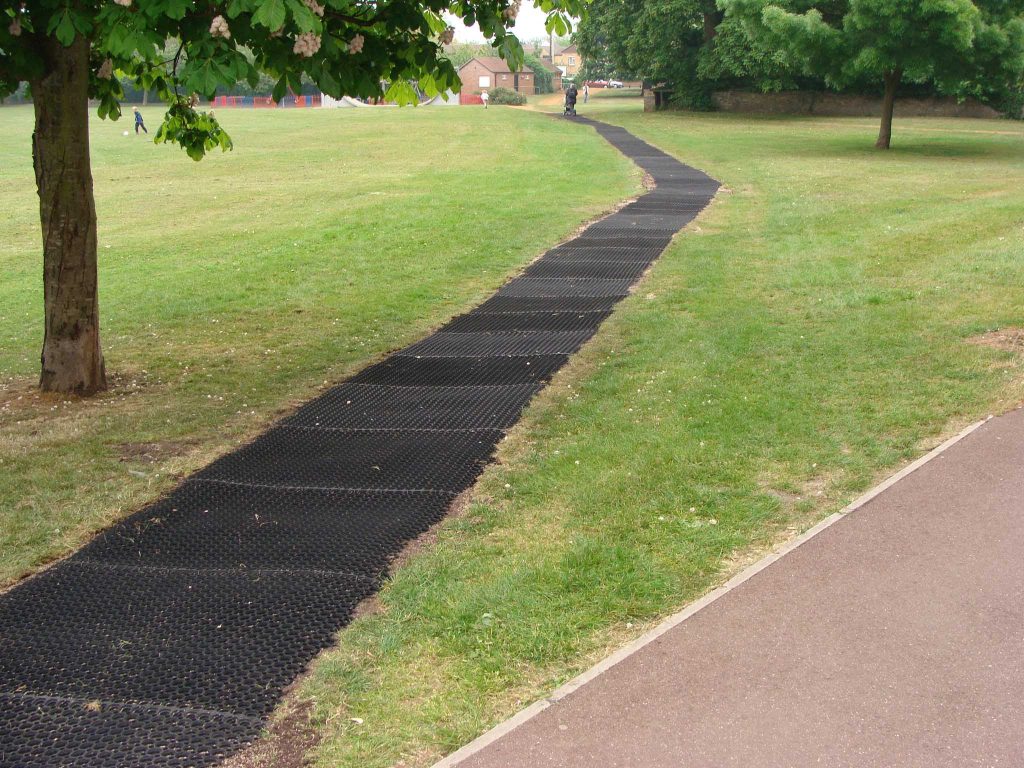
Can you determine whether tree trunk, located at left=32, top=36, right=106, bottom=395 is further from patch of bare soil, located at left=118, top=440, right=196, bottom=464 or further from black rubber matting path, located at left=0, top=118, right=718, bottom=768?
black rubber matting path, located at left=0, top=118, right=718, bottom=768

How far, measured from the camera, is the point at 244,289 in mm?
13062

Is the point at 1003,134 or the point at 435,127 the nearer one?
the point at 1003,134

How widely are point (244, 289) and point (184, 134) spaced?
11.5 ft

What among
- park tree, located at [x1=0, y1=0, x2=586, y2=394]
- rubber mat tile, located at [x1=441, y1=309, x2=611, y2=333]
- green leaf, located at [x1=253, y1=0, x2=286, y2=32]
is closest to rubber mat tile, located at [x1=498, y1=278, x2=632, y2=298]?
rubber mat tile, located at [x1=441, y1=309, x2=611, y2=333]

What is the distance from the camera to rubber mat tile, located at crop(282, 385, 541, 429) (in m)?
7.49

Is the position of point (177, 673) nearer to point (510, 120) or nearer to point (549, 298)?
point (549, 298)

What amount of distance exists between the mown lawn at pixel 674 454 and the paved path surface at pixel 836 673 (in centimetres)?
27

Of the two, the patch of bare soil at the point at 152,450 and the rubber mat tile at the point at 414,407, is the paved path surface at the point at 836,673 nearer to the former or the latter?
the rubber mat tile at the point at 414,407

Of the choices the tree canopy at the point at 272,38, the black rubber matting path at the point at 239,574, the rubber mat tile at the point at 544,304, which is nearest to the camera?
the black rubber matting path at the point at 239,574

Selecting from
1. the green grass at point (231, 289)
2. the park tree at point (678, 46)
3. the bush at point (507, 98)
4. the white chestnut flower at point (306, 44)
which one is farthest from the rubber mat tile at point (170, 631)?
the bush at point (507, 98)

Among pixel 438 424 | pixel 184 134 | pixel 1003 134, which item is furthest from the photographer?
pixel 1003 134

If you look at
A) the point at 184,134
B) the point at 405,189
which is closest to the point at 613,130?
the point at 405,189

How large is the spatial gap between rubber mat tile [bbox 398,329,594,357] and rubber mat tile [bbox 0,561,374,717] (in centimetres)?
469

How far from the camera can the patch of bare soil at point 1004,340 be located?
8.62 m
